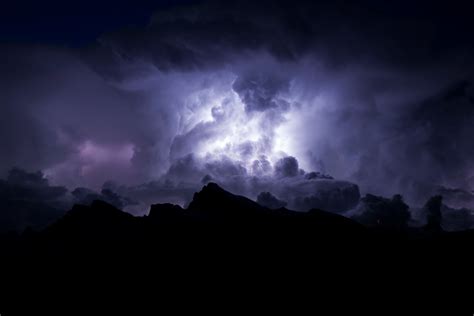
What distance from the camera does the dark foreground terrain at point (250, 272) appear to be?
450 ft

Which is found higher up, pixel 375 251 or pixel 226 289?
pixel 375 251

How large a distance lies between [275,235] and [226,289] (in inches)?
2094

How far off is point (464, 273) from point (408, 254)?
26.8 metres

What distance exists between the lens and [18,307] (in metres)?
153

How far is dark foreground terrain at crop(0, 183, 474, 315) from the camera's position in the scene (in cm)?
13725

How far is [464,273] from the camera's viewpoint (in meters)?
143

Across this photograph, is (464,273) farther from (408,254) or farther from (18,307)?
(18,307)

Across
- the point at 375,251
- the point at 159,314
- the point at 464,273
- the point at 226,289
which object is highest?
the point at 375,251

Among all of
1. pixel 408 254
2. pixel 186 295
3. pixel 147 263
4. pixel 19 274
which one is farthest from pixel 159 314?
pixel 408 254

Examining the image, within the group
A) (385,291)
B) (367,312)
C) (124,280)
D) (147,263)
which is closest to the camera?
(367,312)

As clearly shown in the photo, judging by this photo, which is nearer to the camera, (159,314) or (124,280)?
(159,314)

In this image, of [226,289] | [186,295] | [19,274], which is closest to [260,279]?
[226,289]

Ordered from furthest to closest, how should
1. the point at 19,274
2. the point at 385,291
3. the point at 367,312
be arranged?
1. the point at 19,274
2. the point at 385,291
3. the point at 367,312

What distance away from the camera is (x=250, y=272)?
159m
